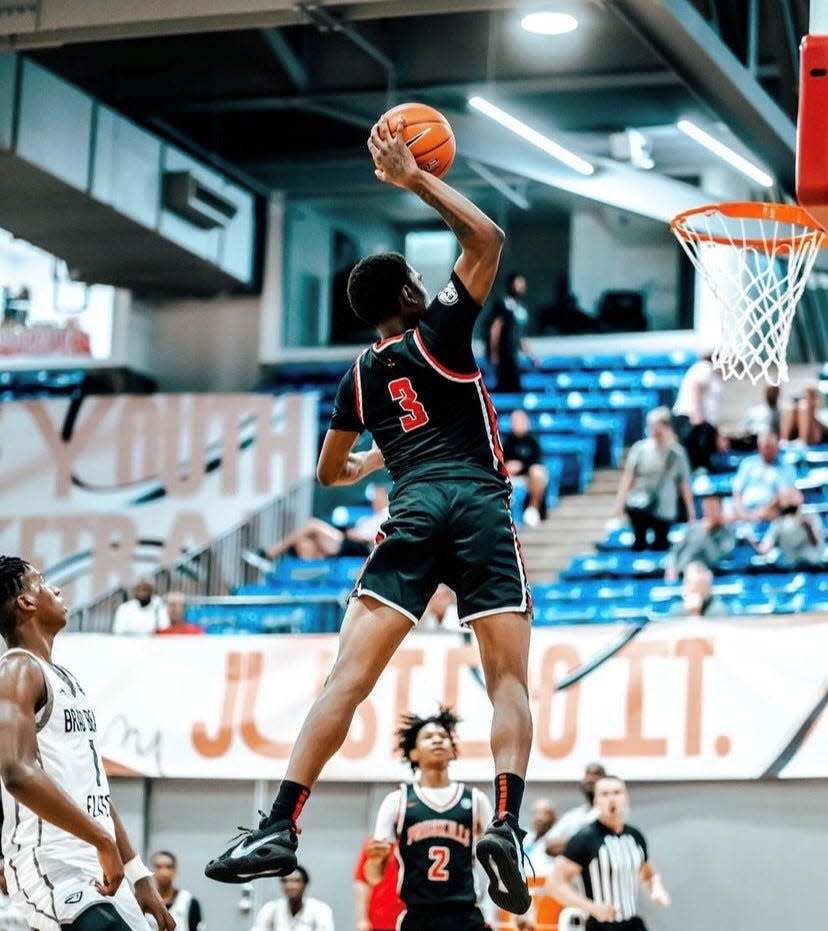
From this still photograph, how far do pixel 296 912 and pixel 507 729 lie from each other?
7211 millimetres

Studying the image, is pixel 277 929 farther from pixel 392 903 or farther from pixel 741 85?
pixel 741 85

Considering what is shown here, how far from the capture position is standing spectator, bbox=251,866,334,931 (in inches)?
496

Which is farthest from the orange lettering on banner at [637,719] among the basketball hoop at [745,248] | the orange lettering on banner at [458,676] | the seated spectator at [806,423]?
the seated spectator at [806,423]

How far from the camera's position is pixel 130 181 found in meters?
18.4

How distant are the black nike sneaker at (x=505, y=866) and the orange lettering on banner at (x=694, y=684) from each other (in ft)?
23.5

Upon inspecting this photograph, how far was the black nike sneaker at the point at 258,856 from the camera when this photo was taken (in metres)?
5.64

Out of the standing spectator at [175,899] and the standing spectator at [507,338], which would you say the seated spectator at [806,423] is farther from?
the standing spectator at [175,899]

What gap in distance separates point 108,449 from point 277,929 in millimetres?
9373

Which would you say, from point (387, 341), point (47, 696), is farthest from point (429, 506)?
point (47, 696)

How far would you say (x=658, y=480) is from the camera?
15.9m

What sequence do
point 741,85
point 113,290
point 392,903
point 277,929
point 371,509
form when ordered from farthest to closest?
1. point 113,290
2. point 371,509
3. point 741,85
4. point 277,929
5. point 392,903

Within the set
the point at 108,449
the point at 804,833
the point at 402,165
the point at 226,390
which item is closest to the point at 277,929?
the point at 804,833

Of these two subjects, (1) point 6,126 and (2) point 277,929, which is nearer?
(2) point 277,929

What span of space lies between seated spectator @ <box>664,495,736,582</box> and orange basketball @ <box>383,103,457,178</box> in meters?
9.02
